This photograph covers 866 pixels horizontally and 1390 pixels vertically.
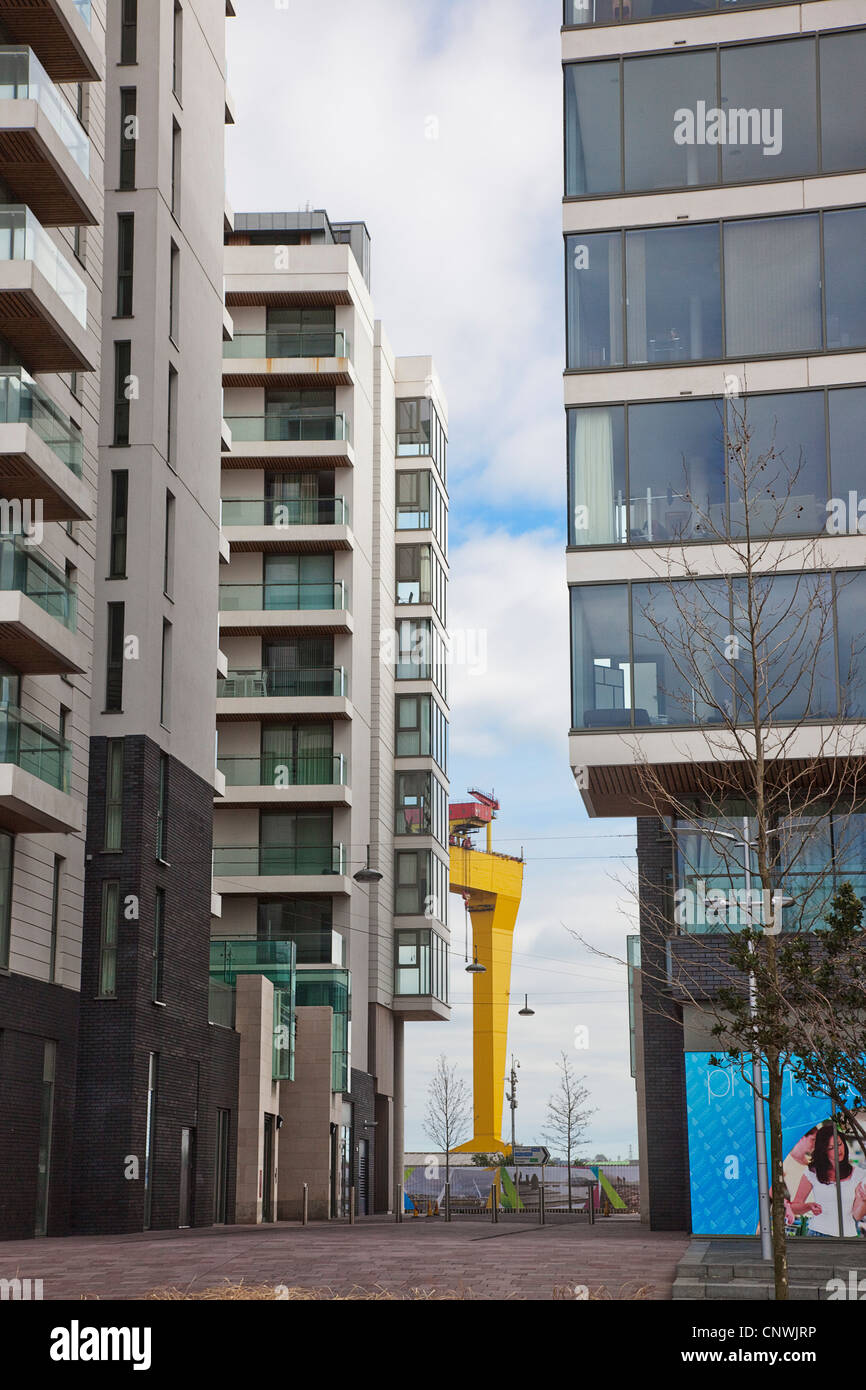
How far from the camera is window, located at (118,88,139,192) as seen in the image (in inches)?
1457

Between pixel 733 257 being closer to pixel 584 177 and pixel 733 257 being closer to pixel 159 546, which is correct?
pixel 584 177

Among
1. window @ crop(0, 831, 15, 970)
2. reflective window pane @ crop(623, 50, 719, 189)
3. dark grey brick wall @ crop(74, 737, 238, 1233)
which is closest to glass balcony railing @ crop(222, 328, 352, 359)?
dark grey brick wall @ crop(74, 737, 238, 1233)

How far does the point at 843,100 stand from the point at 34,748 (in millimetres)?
19138

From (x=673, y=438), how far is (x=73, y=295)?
11.3 meters

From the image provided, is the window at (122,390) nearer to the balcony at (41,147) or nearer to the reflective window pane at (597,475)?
the balcony at (41,147)

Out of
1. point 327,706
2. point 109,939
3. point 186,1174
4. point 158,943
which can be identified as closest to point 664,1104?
point 158,943

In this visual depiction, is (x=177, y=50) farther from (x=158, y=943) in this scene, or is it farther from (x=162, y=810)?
(x=158, y=943)

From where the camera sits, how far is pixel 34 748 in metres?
28.6

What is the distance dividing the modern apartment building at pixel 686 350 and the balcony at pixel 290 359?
81.8ft

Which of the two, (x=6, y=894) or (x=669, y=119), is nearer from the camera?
(x=6, y=894)

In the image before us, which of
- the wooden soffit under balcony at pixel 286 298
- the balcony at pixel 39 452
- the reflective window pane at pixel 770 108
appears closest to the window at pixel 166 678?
the balcony at pixel 39 452

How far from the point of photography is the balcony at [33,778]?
89.9 feet
